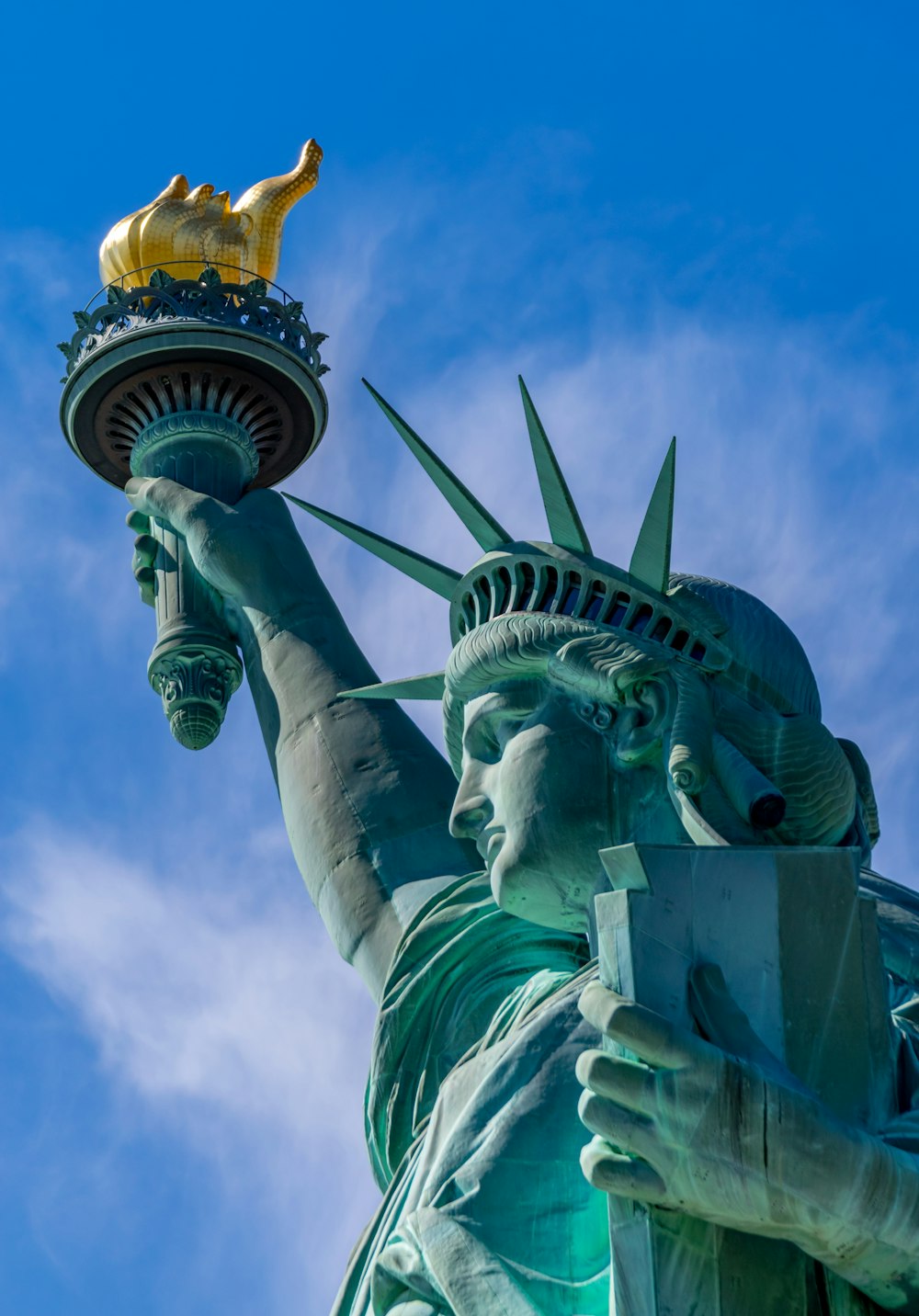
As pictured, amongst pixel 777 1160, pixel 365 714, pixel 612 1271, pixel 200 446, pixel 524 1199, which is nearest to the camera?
pixel 777 1160

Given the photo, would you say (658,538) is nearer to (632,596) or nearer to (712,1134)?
(632,596)

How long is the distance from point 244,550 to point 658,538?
4.65 metres

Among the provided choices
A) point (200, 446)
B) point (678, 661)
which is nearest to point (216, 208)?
point (200, 446)

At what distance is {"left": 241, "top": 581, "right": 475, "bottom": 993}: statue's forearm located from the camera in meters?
10.9

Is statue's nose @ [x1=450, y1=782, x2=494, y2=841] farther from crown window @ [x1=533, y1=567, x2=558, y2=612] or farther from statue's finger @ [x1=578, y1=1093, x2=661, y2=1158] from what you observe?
statue's finger @ [x1=578, y1=1093, x2=661, y2=1158]

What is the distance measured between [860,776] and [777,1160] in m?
2.23

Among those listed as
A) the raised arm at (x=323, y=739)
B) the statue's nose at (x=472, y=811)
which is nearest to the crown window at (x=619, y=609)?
the statue's nose at (x=472, y=811)

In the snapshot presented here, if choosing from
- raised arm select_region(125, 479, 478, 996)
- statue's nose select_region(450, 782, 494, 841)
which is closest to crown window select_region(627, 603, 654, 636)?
statue's nose select_region(450, 782, 494, 841)

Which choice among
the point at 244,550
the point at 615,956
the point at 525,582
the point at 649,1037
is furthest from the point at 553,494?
the point at 244,550

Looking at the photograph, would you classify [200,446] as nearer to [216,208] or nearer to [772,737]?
[216,208]

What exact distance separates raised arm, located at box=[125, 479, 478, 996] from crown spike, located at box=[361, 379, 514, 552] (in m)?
2.41

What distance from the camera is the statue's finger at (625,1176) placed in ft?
20.3

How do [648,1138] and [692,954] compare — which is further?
[692,954]

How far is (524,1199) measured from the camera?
737 cm
